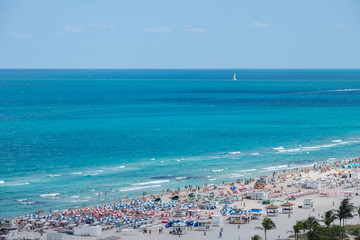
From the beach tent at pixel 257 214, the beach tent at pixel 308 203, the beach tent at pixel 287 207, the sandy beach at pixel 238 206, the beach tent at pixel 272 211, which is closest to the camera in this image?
the sandy beach at pixel 238 206

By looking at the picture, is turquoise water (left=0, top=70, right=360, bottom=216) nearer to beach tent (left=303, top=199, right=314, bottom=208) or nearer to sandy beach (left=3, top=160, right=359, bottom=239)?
sandy beach (left=3, top=160, right=359, bottom=239)

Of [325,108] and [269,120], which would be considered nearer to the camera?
[269,120]

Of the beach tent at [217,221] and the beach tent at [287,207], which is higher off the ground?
the beach tent at [287,207]

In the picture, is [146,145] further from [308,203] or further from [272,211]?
[272,211]

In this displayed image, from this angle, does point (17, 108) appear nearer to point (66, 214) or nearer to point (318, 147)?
point (318, 147)

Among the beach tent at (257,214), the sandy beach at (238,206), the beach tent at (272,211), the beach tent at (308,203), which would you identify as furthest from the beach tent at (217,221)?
the beach tent at (308,203)

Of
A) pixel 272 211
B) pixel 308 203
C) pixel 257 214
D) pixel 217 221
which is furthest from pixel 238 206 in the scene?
pixel 217 221

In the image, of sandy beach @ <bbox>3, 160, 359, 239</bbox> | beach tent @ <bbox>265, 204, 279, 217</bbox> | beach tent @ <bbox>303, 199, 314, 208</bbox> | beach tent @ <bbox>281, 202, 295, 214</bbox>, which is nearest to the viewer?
sandy beach @ <bbox>3, 160, 359, 239</bbox>

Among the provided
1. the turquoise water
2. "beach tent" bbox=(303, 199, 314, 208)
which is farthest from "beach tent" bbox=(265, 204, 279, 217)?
the turquoise water

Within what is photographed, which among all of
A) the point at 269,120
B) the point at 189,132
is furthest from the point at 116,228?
the point at 269,120

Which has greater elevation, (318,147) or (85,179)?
(318,147)

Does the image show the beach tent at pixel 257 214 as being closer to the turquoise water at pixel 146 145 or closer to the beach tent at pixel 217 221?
the beach tent at pixel 217 221
